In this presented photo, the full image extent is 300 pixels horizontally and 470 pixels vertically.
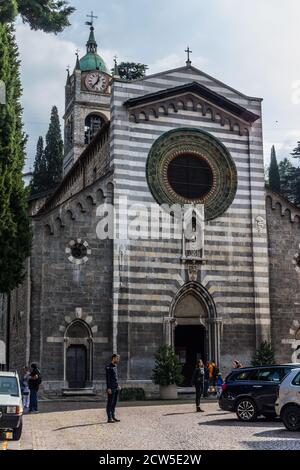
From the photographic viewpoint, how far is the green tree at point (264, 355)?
30859 millimetres

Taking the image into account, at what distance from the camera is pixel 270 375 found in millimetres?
20594

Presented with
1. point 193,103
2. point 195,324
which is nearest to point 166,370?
point 195,324

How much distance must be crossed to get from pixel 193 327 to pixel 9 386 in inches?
633

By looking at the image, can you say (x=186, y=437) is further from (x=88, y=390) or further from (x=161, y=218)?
(x=161, y=218)

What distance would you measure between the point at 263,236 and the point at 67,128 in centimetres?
3364

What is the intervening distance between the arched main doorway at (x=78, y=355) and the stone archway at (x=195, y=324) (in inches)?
153

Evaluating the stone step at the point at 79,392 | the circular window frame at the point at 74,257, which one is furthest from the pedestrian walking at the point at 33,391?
the circular window frame at the point at 74,257

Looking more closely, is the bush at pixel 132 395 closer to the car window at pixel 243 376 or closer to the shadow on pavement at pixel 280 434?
the car window at pixel 243 376

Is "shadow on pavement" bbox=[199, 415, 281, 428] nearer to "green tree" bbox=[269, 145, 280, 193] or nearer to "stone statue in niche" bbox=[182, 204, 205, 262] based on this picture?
"stone statue in niche" bbox=[182, 204, 205, 262]

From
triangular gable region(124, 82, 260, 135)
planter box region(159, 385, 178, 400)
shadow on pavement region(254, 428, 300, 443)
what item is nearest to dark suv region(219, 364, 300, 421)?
shadow on pavement region(254, 428, 300, 443)

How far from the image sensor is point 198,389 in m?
23.3

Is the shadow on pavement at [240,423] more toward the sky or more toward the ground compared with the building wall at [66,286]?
more toward the ground

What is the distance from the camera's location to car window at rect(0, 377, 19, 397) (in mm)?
16880

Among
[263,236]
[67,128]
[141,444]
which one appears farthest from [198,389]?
[67,128]
